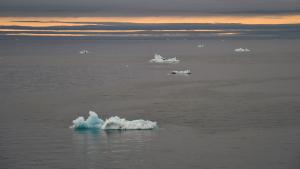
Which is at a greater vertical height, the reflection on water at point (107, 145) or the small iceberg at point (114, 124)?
Result: the small iceberg at point (114, 124)

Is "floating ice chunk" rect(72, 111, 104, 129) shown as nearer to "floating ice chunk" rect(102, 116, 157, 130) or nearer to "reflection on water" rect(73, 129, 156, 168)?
"reflection on water" rect(73, 129, 156, 168)

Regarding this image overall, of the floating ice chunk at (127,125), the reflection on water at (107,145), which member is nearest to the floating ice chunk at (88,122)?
the reflection on water at (107,145)

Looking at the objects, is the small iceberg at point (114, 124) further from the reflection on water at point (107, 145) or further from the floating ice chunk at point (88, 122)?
the reflection on water at point (107, 145)

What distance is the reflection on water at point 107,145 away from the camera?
37281mm

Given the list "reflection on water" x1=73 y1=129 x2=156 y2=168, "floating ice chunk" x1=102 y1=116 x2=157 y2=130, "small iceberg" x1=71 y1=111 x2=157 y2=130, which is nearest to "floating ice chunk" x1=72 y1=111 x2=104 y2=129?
"small iceberg" x1=71 y1=111 x2=157 y2=130

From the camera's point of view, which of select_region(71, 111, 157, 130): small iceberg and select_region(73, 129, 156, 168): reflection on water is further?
select_region(71, 111, 157, 130): small iceberg

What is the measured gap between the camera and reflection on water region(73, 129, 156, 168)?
3728 centimetres

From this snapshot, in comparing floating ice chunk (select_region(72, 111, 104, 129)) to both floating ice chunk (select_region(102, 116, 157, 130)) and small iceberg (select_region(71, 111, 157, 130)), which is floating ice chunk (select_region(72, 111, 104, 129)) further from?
floating ice chunk (select_region(102, 116, 157, 130))

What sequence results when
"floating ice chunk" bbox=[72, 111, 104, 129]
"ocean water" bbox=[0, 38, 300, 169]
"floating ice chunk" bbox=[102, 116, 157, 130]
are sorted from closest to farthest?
"ocean water" bbox=[0, 38, 300, 169], "floating ice chunk" bbox=[102, 116, 157, 130], "floating ice chunk" bbox=[72, 111, 104, 129]

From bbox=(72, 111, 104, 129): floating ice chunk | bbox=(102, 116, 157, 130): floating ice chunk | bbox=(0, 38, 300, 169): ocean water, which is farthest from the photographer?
bbox=(72, 111, 104, 129): floating ice chunk

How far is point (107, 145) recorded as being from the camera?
40688mm

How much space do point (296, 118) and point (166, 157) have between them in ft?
51.8

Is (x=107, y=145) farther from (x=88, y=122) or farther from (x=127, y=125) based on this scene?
(x=88, y=122)

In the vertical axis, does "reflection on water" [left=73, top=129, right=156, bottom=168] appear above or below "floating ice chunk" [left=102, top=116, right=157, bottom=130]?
below
